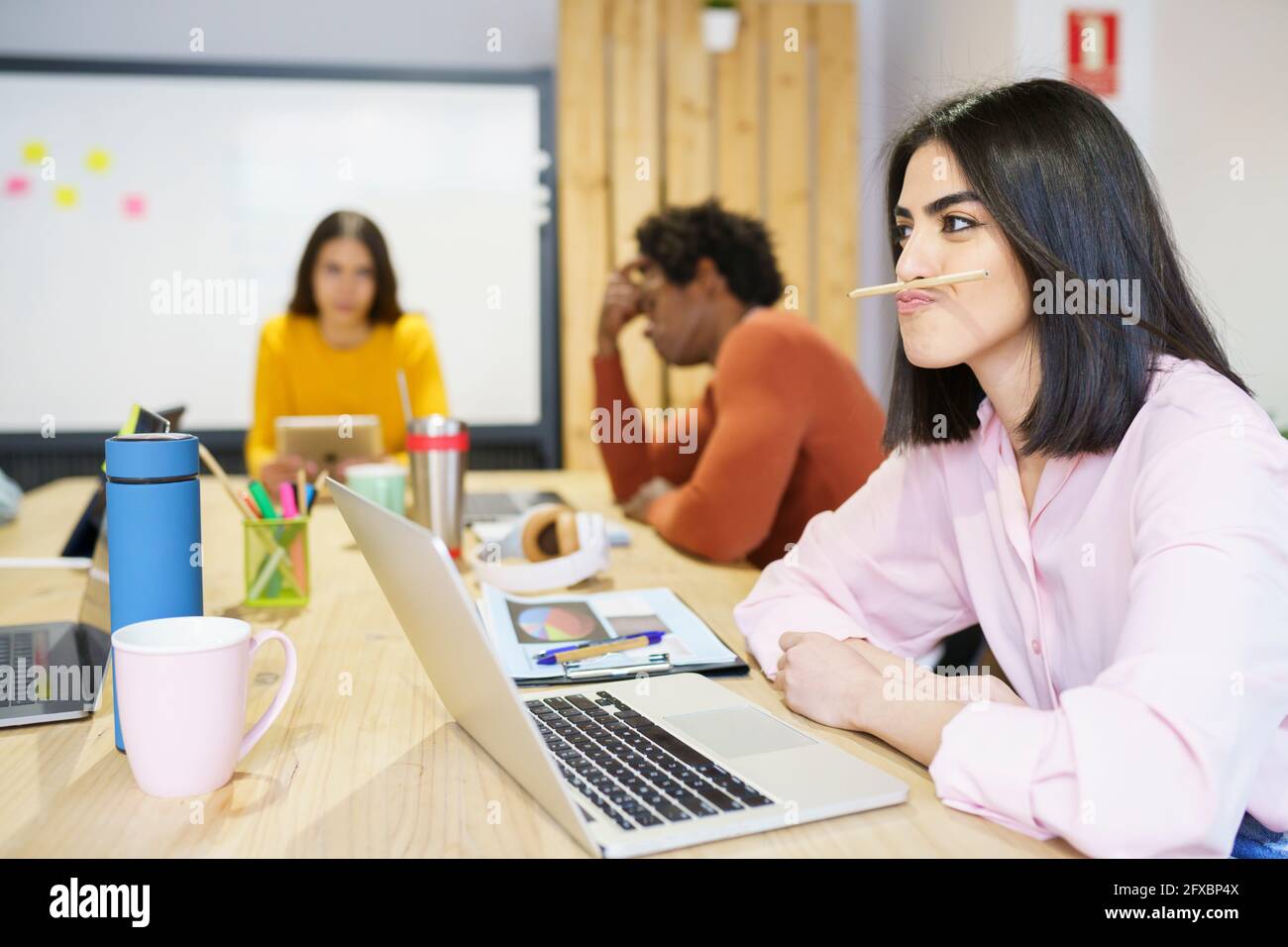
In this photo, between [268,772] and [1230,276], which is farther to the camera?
[1230,276]

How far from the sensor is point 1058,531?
1.01 metres

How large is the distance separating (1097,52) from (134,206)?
307 cm

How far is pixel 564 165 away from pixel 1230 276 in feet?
6.88

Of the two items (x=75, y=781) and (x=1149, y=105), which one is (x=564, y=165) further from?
(x=75, y=781)

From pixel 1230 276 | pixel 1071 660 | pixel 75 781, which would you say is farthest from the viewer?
pixel 1230 276

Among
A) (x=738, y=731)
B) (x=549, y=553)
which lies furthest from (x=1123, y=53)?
(x=738, y=731)

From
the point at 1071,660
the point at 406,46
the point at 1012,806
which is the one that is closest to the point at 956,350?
the point at 1071,660

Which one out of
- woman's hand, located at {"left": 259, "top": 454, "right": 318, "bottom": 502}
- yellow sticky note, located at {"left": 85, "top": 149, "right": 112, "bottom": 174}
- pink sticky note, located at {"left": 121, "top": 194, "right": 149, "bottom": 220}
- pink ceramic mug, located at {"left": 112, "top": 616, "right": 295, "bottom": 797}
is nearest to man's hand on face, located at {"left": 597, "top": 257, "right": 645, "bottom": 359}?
woman's hand, located at {"left": 259, "top": 454, "right": 318, "bottom": 502}

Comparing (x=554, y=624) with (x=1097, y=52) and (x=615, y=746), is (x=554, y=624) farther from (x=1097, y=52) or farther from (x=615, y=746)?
(x=1097, y=52)

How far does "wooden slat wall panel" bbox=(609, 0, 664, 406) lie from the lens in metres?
3.74
